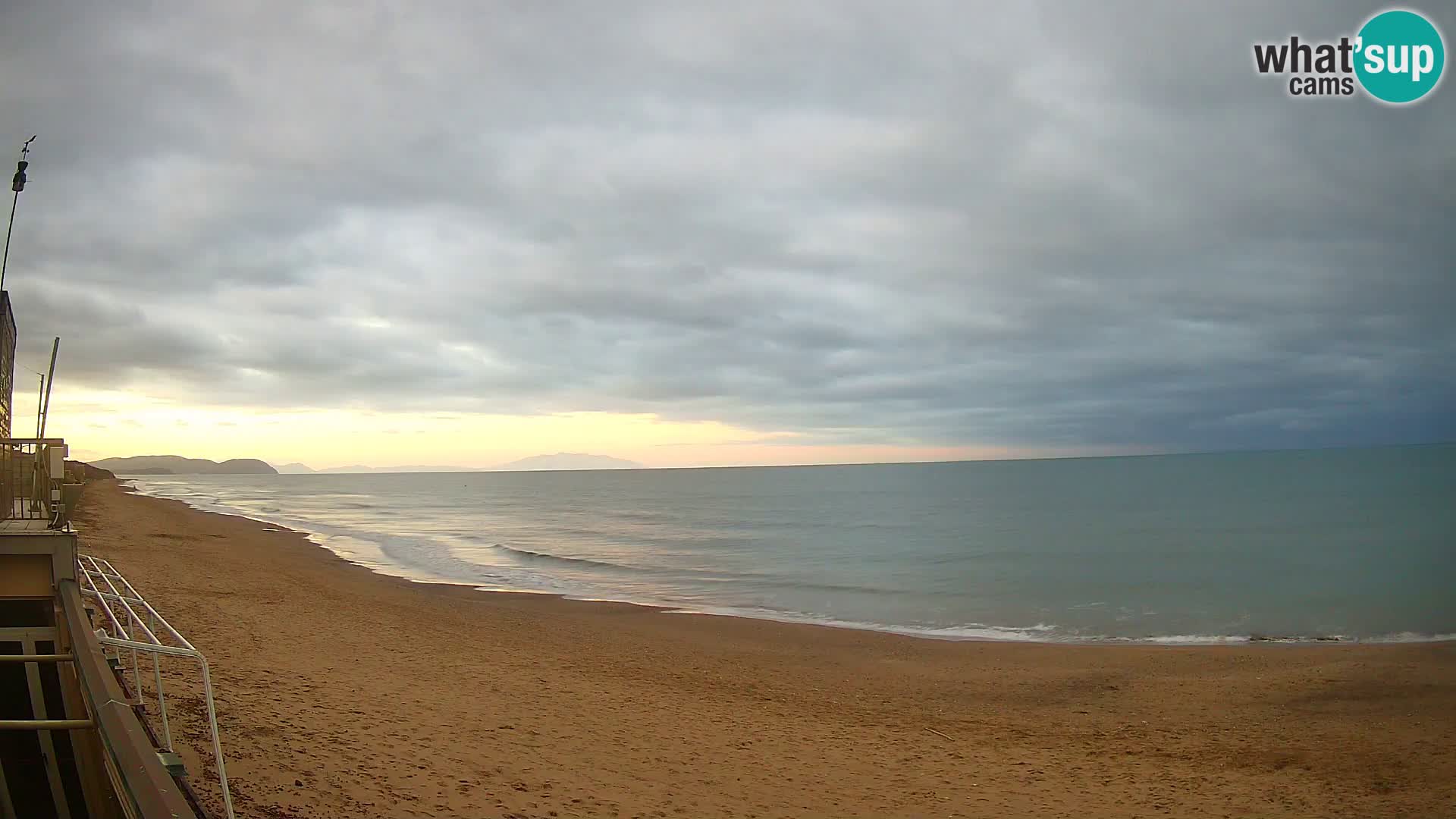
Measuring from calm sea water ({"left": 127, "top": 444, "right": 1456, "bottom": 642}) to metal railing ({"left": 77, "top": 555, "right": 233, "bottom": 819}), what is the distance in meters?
14.4

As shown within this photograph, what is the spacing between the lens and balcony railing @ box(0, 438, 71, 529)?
10000 mm

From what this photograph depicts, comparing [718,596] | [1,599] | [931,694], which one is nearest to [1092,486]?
[718,596]

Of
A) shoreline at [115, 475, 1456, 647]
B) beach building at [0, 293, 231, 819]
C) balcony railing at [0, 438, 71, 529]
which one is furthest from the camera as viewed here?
shoreline at [115, 475, 1456, 647]

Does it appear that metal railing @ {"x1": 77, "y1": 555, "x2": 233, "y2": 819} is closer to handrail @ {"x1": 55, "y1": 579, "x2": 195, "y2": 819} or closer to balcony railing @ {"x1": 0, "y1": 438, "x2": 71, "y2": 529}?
handrail @ {"x1": 55, "y1": 579, "x2": 195, "y2": 819}

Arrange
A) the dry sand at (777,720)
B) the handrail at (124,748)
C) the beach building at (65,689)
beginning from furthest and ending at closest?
1. the dry sand at (777,720)
2. the beach building at (65,689)
3. the handrail at (124,748)

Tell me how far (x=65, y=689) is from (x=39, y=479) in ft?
14.3

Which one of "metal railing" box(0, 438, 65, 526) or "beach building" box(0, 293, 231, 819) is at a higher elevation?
"metal railing" box(0, 438, 65, 526)

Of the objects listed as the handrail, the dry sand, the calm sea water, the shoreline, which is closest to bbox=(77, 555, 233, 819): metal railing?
the handrail

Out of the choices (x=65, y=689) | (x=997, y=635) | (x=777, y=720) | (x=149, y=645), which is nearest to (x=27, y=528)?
(x=65, y=689)

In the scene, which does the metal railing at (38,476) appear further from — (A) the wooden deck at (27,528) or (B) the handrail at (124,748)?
(B) the handrail at (124,748)

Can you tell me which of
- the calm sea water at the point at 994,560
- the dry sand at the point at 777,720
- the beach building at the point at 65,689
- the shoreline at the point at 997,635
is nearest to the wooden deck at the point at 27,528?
the beach building at the point at 65,689

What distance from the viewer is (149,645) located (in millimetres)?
4859

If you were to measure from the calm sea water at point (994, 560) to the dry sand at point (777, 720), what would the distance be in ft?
13.8

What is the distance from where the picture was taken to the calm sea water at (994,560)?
22688 millimetres
